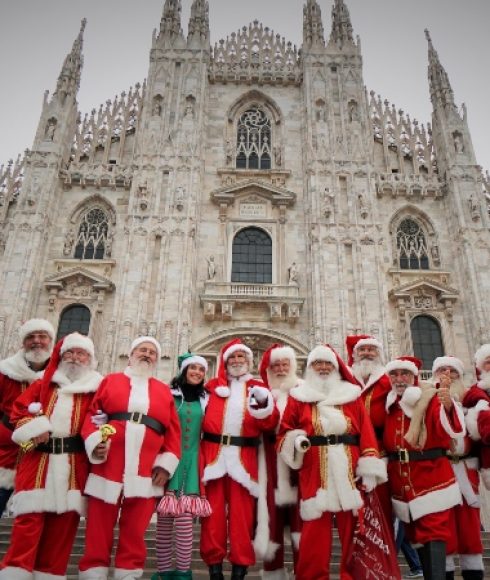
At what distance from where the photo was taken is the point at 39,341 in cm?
489

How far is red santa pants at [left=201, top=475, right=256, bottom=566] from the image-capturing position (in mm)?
4043

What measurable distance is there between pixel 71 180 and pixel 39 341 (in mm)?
11951

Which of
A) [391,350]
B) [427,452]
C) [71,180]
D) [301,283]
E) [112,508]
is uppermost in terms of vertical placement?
[71,180]

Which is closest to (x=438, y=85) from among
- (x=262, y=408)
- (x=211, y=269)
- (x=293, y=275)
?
(x=293, y=275)

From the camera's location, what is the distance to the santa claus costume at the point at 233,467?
4.07 m

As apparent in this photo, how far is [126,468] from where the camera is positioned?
13.2 feet

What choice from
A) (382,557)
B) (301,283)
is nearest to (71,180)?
(301,283)

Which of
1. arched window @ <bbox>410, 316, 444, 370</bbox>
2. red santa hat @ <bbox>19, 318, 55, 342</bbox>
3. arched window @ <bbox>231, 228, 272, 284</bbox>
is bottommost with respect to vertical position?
red santa hat @ <bbox>19, 318, 55, 342</bbox>

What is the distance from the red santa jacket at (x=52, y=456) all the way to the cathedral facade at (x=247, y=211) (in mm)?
8155

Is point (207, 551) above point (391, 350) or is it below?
below

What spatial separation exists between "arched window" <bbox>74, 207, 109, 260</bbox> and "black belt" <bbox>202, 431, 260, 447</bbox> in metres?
11.2

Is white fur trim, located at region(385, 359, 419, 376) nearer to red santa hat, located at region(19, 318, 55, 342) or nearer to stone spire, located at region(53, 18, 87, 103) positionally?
red santa hat, located at region(19, 318, 55, 342)

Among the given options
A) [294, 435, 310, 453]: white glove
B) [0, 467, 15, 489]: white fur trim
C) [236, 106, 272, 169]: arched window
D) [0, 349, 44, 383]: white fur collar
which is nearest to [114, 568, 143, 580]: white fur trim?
[0, 467, 15, 489]: white fur trim

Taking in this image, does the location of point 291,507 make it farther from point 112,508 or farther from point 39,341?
point 39,341
